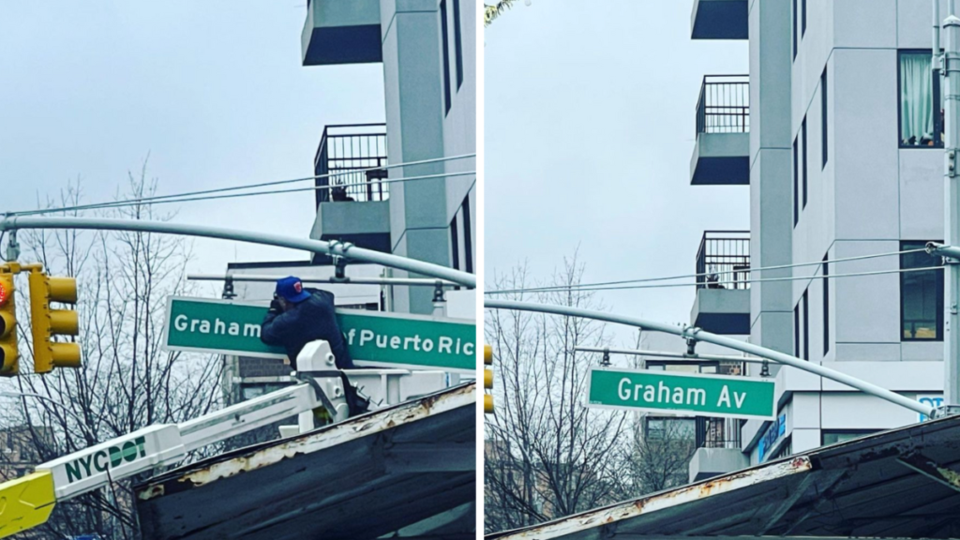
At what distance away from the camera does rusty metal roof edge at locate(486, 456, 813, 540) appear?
190 inches

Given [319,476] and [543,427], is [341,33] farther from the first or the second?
[319,476]

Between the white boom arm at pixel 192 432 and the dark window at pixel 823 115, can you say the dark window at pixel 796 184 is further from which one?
the white boom arm at pixel 192 432

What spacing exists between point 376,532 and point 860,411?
13329 millimetres

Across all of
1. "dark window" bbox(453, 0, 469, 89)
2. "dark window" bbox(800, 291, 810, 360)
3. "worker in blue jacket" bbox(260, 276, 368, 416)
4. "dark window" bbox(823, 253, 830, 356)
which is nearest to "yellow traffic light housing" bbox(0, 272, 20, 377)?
"worker in blue jacket" bbox(260, 276, 368, 416)

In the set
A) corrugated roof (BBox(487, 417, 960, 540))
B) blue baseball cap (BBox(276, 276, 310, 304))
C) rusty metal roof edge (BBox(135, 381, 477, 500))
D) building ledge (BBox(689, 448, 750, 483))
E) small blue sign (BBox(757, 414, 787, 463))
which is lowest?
building ledge (BBox(689, 448, 750, 483))

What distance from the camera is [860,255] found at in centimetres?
1742

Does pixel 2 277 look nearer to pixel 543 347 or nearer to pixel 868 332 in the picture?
pixel 543 347

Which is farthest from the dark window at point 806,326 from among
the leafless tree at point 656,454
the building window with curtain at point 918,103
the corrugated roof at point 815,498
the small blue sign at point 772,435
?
the corrugated roof at point 815,498

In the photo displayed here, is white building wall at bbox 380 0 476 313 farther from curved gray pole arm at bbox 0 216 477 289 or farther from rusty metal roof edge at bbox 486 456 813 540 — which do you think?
rusty metal roof edge at bbox 486 456 813 540

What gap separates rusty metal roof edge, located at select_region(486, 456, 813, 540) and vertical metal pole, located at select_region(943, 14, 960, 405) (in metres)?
8.00

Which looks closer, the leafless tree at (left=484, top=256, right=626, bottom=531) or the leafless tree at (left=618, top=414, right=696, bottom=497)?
the leafless tree at (left=484, top=256, right=626, bottom=531)

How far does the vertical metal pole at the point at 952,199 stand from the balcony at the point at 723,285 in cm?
560

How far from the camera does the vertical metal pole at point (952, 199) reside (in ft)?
41.2

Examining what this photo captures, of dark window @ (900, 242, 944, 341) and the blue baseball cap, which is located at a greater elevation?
the blue baseball cap
